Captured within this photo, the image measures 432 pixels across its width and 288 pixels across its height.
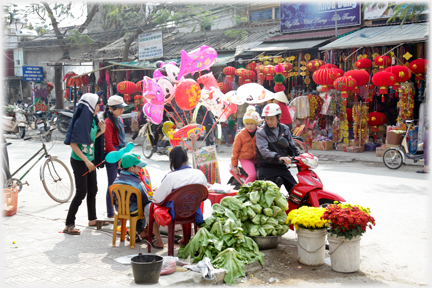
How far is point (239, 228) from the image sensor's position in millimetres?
4867

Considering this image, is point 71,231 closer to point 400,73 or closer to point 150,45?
point 400,73

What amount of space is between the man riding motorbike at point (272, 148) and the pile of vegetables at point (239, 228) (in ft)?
1.63

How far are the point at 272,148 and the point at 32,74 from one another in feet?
86.0

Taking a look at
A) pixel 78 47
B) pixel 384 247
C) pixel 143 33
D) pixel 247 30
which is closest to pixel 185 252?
pixel 384 247

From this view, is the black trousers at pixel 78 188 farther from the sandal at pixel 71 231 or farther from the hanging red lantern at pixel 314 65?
the hanging red lantern at pixel 314 65

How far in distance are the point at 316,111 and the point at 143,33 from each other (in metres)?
10.6

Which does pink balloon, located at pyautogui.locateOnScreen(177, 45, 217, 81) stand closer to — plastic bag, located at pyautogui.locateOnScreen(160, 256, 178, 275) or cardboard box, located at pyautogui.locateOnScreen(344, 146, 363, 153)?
plastic bag, located at pyautogui.locateOnScreen(160, 256, 178, 275)

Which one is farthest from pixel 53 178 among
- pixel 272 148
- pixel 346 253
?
pixel 346 253

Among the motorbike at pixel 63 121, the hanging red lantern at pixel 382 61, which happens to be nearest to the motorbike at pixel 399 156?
the hanging red lantern at pixel 382 61

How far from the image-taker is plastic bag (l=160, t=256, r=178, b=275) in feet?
14.2

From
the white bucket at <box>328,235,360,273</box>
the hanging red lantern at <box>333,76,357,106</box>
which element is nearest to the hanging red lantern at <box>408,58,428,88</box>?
the hanging red lantern at <box>333,76,357,106</box>

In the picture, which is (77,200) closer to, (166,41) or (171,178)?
(171,178)

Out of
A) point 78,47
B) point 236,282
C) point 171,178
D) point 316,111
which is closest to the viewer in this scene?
point 236,282

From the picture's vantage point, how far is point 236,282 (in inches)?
171
